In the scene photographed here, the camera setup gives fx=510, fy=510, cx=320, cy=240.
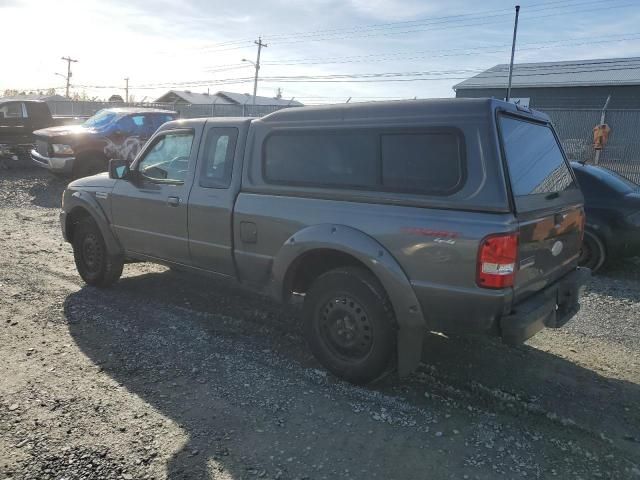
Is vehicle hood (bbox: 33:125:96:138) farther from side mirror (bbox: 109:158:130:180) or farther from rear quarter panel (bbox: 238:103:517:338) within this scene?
rear quarter panel (bbox: 238:103:517:338)

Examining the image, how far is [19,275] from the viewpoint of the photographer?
624 centimetres

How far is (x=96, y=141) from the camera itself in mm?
12305

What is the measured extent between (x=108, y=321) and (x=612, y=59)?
1277 inches

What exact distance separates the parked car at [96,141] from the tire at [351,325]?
32.1ft

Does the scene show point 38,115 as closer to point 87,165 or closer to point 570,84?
point 87,165

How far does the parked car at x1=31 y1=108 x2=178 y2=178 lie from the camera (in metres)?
12.2

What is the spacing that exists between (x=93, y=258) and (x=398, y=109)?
3990mm

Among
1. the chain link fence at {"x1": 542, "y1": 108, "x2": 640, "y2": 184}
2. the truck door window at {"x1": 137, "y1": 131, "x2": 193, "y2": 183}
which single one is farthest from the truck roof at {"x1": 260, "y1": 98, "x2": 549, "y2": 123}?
the chain link fence at {"x1": 542, "y1": 108, "x2": 640, "y2": 184}

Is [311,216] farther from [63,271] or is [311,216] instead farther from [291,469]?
[63,271]

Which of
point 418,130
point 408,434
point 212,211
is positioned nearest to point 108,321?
point 212,211

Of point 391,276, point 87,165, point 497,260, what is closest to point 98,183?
point 391,276

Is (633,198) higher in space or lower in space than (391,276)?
higher

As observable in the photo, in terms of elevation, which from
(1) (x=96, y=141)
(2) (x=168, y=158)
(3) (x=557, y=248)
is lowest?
(3) (x=557, y=248)

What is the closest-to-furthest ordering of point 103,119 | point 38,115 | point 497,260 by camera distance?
point 497,260 < point 103,119 < point 38,115
